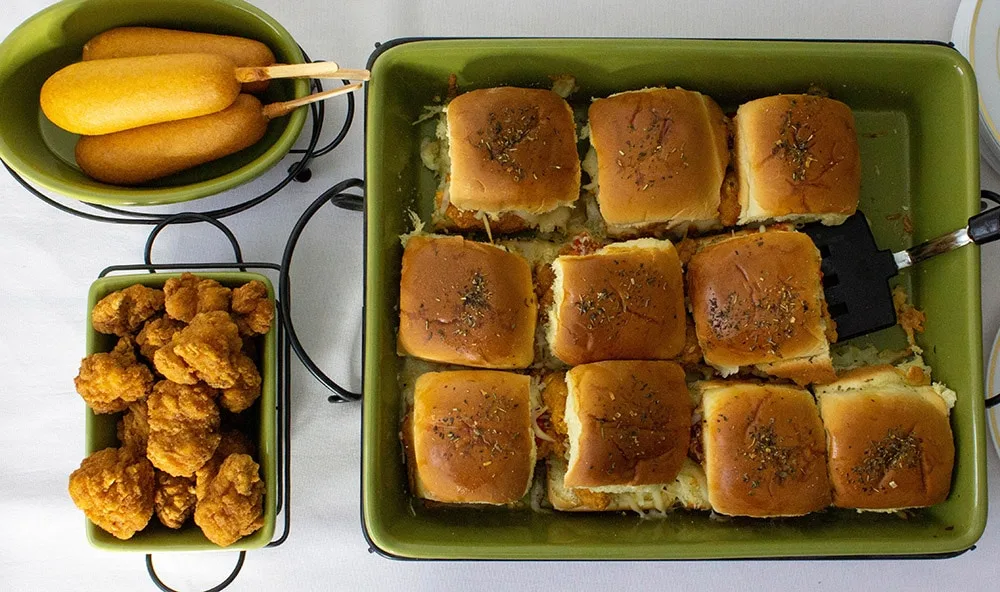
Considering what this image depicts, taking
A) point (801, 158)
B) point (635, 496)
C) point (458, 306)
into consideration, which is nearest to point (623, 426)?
point (635, 496)

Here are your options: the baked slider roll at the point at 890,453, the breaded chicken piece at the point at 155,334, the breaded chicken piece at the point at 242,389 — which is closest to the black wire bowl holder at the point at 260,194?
the breaded chicken piece at the point at 155,334

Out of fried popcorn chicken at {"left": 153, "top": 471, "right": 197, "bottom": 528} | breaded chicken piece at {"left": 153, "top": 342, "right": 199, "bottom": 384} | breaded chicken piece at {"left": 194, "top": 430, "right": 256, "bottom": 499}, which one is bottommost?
fried popcorn chicken at {"left": 153, "top": 471, "right": 197, "bottom": 528}

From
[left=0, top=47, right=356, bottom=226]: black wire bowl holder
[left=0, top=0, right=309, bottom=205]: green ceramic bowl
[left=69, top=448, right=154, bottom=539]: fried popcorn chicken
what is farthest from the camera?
[left=0, top=47, right=356, bottom=226]: black wire bowl holder

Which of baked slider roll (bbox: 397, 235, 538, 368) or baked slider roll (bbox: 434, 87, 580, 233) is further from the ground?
baked slider roll (bbox: 434, 87, 580, 233)

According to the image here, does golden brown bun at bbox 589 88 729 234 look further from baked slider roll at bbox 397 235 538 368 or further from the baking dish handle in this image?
the baking dish handle

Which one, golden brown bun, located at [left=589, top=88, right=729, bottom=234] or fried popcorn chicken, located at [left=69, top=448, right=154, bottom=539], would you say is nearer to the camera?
fried popcorn chicken, located at [left=69, top=448, right=154, bottom=539]

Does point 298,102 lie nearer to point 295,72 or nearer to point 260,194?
point 295,72

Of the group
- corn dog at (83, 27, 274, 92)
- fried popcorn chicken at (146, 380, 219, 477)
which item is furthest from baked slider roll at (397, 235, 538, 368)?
corn dog at (83, 27, 274, 92)
